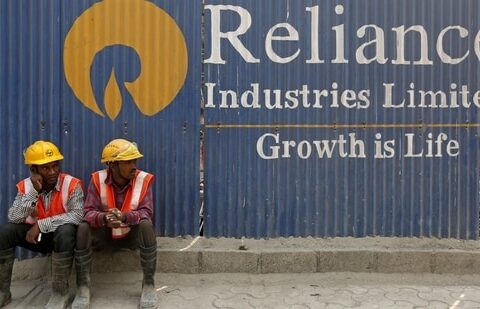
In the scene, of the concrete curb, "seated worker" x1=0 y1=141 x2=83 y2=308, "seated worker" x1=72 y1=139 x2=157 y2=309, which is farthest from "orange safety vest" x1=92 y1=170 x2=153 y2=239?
the concrete curb

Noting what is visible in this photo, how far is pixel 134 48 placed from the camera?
517cm

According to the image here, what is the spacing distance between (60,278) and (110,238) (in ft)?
2.33

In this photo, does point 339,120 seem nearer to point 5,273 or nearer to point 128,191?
point 128,191

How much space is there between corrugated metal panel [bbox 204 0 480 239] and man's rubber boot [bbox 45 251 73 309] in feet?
4.66

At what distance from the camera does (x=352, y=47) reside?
5.30 m

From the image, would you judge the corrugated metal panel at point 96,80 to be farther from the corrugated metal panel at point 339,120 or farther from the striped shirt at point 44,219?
the striped shirt at point 44,219

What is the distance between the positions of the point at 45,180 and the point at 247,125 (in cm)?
194

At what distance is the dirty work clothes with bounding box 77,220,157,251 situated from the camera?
4.48 meters

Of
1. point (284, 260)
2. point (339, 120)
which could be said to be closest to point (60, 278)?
point (284, 260)

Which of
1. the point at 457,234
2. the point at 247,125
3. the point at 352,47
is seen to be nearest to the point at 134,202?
the point at 247,125

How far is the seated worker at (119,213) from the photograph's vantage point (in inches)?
176

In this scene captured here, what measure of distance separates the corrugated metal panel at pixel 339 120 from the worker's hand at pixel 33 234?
1.60 meters

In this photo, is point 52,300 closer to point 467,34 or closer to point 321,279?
point 321,279

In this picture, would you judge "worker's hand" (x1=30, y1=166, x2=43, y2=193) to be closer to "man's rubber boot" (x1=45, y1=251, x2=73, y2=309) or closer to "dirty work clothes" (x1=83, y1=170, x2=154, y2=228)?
"dirty work clothes" (x1=83, y1=170, x2=154, y2=228)
